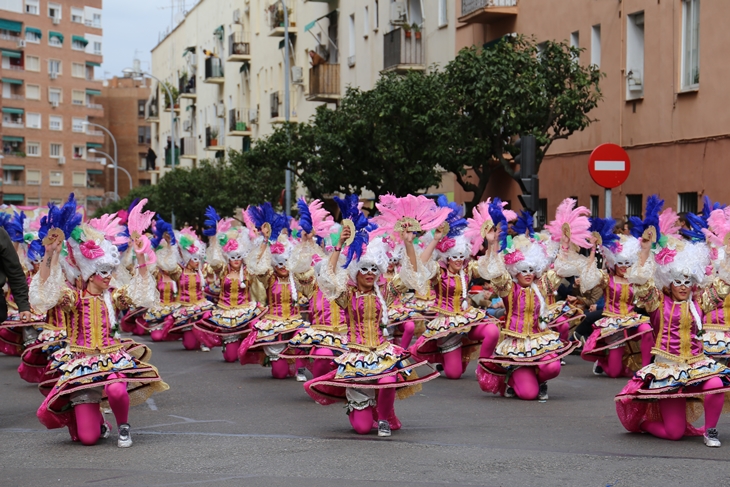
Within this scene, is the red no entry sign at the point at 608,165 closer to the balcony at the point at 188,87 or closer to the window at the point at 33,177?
the balcony at the point at 188,87

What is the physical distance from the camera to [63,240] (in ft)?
32.6

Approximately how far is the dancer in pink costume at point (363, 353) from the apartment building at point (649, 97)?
11333 millimetres

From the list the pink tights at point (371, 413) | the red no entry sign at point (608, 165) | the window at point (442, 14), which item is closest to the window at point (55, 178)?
the window at point (442, 14)

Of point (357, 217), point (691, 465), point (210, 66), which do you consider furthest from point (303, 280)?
point (210, 66)

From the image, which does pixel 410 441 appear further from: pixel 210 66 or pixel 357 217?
pixel 210 66

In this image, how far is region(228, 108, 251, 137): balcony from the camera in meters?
57.6

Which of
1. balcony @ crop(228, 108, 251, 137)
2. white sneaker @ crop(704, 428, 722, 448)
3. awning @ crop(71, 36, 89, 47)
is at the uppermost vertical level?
awning @ crop(71, 36, 89, 47)

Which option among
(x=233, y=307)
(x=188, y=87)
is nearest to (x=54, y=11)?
(x=188, y=87)

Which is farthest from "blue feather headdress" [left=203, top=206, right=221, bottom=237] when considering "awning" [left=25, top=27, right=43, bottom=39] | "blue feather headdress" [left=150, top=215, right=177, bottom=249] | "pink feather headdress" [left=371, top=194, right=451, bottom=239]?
"awning" [left=25, top=27, right=43, bottom=39]

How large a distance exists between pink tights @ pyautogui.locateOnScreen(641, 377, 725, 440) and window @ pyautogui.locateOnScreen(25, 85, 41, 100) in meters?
87.6

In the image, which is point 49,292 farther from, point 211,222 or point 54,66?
A: point 54,66

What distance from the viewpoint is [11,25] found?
296 ft

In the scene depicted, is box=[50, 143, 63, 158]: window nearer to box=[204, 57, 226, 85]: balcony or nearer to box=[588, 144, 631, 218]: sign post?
box=[204, 57, 226, 85]: balcony

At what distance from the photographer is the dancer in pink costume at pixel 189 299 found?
18969 mm
